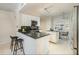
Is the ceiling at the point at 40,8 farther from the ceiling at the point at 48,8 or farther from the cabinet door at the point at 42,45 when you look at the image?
the cabinet door at the point at 42,45

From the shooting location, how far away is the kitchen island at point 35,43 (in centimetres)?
152

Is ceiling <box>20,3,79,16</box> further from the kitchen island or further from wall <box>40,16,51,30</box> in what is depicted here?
the kitchen island

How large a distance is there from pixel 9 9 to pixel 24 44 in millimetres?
597

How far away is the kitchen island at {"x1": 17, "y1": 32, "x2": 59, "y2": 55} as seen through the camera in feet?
4.99

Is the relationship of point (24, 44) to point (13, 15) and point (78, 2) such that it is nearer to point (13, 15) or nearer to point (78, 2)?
point (13, 15)

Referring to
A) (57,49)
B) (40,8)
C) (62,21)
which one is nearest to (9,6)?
(40,8)

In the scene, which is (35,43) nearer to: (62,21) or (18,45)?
(18,45)

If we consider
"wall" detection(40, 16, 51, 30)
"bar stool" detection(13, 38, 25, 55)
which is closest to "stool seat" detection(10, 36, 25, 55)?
"bar stool" detection(13, 38, 25, 55)

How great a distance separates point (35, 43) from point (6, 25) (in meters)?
0.55

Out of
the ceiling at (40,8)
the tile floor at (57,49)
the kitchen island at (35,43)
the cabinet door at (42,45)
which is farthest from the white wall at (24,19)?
the tile floor at (57,49)

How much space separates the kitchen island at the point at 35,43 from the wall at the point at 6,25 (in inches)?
5.9

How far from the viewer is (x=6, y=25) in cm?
153

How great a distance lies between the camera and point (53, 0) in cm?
154

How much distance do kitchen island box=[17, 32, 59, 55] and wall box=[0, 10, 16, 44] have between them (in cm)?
15
